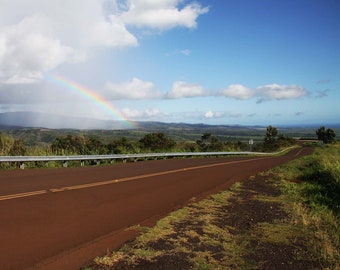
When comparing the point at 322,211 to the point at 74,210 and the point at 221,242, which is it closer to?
the point at 221,242

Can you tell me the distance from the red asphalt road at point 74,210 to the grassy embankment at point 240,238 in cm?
55

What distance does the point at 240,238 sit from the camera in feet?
22.2

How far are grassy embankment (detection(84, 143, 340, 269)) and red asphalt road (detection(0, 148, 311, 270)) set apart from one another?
0.55 meters

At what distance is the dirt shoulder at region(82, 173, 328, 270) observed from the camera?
540cm

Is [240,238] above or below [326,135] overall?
below

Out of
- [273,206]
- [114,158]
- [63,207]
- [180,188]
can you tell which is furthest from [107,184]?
[114,158]

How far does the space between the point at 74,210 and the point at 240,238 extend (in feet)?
13.2

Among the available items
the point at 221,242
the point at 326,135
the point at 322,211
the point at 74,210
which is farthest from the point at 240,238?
the point at 326,135

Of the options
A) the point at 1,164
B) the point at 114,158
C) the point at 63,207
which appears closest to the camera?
the point at 63,207

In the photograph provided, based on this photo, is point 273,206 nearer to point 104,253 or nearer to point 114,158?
point 104,253

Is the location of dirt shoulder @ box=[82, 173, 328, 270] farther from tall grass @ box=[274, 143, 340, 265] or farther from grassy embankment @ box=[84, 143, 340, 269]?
tall grass @ box=[274, 143, 340, 265]

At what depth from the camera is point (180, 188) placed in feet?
42.6

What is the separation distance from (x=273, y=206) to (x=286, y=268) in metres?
4.81

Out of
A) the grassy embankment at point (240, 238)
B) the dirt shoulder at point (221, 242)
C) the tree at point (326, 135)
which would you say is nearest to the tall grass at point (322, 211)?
the grassy embankment at point (240, 238)
